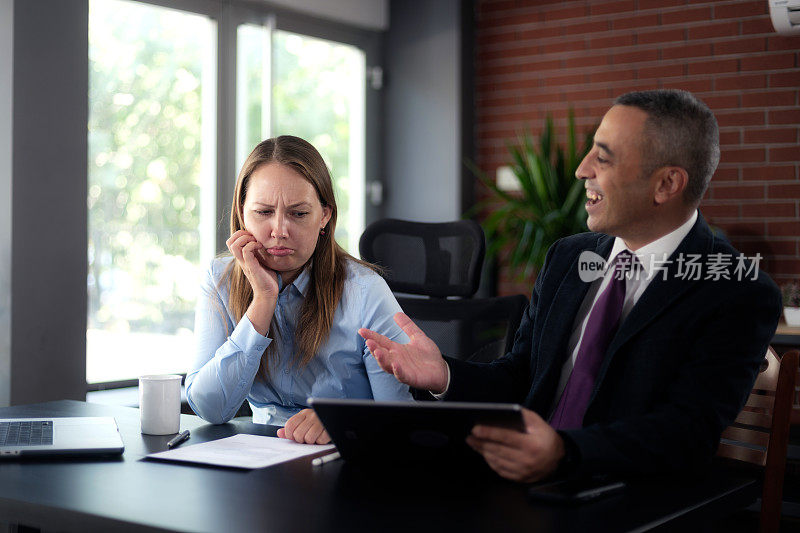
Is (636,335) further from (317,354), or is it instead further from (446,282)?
(446,282)

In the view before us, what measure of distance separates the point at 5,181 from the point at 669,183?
95.4 inches

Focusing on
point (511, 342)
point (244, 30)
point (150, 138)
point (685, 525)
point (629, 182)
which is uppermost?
point (244, 30)

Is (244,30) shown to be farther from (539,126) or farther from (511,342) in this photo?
(511,342)

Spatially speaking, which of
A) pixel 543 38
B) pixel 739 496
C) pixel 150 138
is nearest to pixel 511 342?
pixel 739 496

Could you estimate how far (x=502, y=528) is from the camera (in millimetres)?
1136

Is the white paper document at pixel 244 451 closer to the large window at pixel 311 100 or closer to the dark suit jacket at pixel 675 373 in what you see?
the dark suit jacket at pixel 675 373

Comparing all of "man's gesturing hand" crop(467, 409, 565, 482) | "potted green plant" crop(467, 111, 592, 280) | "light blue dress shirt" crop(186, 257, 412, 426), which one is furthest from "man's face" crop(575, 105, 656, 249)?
"potted green plant" crop(467, 111, 592, 280)

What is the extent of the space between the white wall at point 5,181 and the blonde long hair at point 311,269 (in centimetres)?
128

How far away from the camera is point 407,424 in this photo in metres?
1.31

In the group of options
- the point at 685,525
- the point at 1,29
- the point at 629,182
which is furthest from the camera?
the point at 1,29

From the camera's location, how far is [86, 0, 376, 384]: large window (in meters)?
3.76

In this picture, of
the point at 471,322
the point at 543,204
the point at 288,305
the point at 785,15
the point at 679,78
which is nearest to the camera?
the point at 288,305

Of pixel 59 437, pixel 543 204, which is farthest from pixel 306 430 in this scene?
pixel 543 204

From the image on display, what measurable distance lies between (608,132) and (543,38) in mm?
3477
